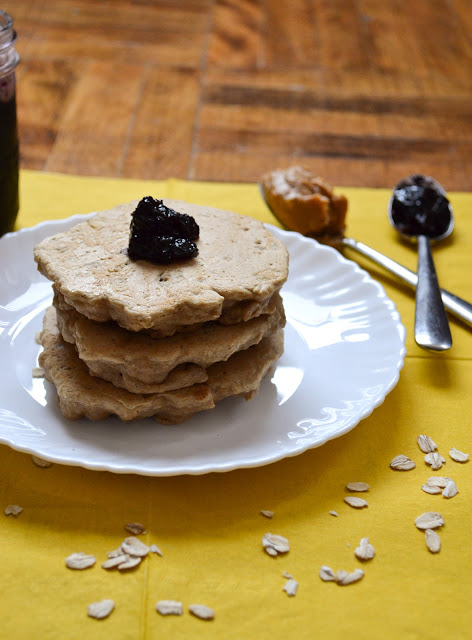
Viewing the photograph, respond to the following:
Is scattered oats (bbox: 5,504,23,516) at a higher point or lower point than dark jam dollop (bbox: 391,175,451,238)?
lower

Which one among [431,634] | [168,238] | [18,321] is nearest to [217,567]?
[431,634]

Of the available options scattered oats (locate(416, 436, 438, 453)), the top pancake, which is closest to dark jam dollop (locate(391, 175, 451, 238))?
the top pancake

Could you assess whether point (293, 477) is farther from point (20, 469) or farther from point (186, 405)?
point (20, 469)

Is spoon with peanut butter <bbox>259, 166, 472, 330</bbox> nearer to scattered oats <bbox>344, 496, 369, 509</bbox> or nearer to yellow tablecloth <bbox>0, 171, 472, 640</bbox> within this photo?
yellow tablecloth <bbox>0, 171, 472, 640</bbox>

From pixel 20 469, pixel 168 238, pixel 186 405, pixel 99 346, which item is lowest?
pixel 20 469

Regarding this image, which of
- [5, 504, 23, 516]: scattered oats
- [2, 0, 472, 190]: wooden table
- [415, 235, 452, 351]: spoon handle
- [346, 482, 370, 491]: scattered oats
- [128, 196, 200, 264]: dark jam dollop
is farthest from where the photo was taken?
[2, 0, 472, 190]: wooden table

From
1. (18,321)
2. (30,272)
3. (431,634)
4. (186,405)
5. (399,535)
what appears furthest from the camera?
(30,272)

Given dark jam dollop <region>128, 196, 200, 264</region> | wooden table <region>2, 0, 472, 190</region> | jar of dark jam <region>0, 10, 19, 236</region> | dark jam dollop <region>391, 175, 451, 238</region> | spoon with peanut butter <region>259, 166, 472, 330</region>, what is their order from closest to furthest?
1. dark jam dollop <region>128, 196, 200, 264</region>
2. jar of dark jam <region>0, 10, 19, 236</region>
3. spoon with peanut butter <region>259, 166, 472, 330</region>
4. dark jam dollop <region>391, 175, 451, 238</region>
5. wooden table <region>2, 0, 472, 190</region>

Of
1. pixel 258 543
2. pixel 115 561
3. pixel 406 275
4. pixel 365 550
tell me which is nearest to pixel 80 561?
pixel 115 561
